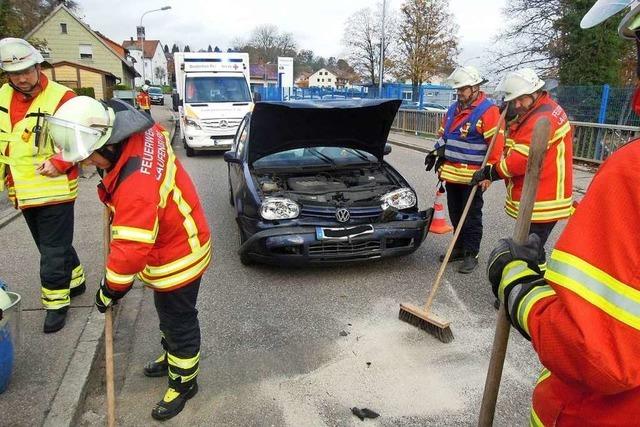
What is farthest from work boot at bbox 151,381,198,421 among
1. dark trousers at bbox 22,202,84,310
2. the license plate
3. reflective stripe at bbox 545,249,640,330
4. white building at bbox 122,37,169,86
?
white building at bbox 122,37,169,86

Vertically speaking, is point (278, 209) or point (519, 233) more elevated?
point (519, 233)

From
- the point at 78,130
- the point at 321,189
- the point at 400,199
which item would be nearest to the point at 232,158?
the point at 321,189

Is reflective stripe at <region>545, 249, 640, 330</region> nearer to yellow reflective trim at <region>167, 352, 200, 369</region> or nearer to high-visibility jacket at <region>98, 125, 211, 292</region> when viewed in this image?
high-visibility jacket at <region>98, 125, 211, 292</region>

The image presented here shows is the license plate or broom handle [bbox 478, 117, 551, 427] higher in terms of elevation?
broom handle [bbox 478, 117, 551, 427]

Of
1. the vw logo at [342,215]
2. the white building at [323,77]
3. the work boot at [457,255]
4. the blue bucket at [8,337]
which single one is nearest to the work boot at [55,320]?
the blue bucket at [8,337]

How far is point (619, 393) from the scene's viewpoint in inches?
45.6

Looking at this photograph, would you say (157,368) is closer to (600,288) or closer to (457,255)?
(600,288)

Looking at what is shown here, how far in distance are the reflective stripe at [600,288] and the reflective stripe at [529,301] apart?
0.43 feet

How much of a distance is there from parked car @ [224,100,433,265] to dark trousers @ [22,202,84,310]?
5.04 ft

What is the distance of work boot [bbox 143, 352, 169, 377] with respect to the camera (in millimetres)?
3135

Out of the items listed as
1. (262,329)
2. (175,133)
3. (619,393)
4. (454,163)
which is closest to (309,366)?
(262,329)

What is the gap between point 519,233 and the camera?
67.7 inches

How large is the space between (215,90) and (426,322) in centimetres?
1116

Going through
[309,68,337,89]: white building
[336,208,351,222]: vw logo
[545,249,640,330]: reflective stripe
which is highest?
[309,68,337,89]: white building
